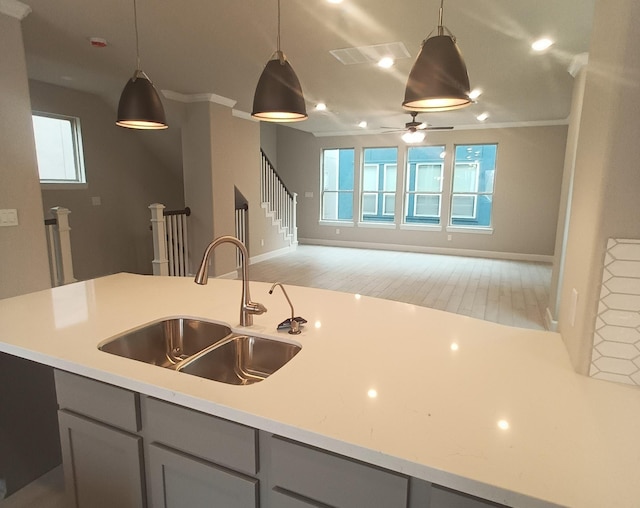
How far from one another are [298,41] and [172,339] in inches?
114

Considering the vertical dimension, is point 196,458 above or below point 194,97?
below

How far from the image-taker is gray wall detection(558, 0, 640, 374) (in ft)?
3.42

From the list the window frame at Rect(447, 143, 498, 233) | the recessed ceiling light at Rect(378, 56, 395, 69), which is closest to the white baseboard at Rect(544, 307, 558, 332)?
the recessed ceiling light at Rect(378, 56, 395, 69)

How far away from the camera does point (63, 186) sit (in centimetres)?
539

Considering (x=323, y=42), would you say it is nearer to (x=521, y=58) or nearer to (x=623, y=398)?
(x=521, y=58)

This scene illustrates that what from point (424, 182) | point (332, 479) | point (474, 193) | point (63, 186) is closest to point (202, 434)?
point (332, 479)

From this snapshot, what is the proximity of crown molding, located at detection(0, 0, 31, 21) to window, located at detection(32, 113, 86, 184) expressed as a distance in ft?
9.00

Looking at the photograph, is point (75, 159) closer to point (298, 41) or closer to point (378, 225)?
point (298, 41)

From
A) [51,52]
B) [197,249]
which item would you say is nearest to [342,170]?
[197,249]

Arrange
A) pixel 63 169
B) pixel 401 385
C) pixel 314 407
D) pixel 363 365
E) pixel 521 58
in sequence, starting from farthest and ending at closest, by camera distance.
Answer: pixel 63 169
pixel 521 58
pixel 363 365
pixel 401 385
pixel 314 407

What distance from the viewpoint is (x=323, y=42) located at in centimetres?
345

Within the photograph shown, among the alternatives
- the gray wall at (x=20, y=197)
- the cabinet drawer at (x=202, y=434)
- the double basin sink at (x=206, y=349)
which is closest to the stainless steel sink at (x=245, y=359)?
the double basin sink at (x=206, y=349)

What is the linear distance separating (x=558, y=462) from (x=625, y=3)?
3.92 ft

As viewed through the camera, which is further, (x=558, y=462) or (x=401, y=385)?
A: (x=401, y=385)
